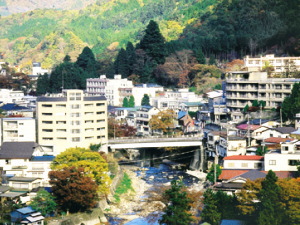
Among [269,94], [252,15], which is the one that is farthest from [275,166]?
[252,15]

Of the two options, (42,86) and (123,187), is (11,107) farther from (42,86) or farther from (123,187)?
(123,187)

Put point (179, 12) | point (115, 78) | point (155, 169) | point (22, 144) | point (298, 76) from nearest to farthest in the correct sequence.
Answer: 1. point (22, 144)
2. point (155, 169)
3. point (298, 76)
4. point (115, 78)
5. point (179, 12)

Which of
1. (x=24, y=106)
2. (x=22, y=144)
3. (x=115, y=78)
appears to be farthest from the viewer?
(x=115, y=78)

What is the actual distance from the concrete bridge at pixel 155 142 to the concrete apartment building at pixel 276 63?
12742 millimetres

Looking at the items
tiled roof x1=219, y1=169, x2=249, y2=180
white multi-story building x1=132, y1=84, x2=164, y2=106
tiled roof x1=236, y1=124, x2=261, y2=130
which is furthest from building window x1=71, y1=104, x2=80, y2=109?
white multi-story building x1=132, y1=84, x2=164, y2=106

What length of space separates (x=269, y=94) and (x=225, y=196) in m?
18.8

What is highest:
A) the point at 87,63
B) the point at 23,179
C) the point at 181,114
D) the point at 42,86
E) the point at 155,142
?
the point at 87,63

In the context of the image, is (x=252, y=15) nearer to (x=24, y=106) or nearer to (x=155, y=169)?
(x=24, y=106)

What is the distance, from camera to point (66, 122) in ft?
129

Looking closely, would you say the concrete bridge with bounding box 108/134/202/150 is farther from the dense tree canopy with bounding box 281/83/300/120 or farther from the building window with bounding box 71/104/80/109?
→ the dense tree canopy with bounding box 281/83/300/120

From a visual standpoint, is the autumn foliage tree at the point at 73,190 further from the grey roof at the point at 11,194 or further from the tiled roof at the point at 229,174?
the tiled roof at the point at 229,174

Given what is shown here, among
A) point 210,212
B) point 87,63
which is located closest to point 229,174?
point 210,212

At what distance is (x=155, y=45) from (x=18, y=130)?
102 feet

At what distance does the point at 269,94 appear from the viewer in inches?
1745
